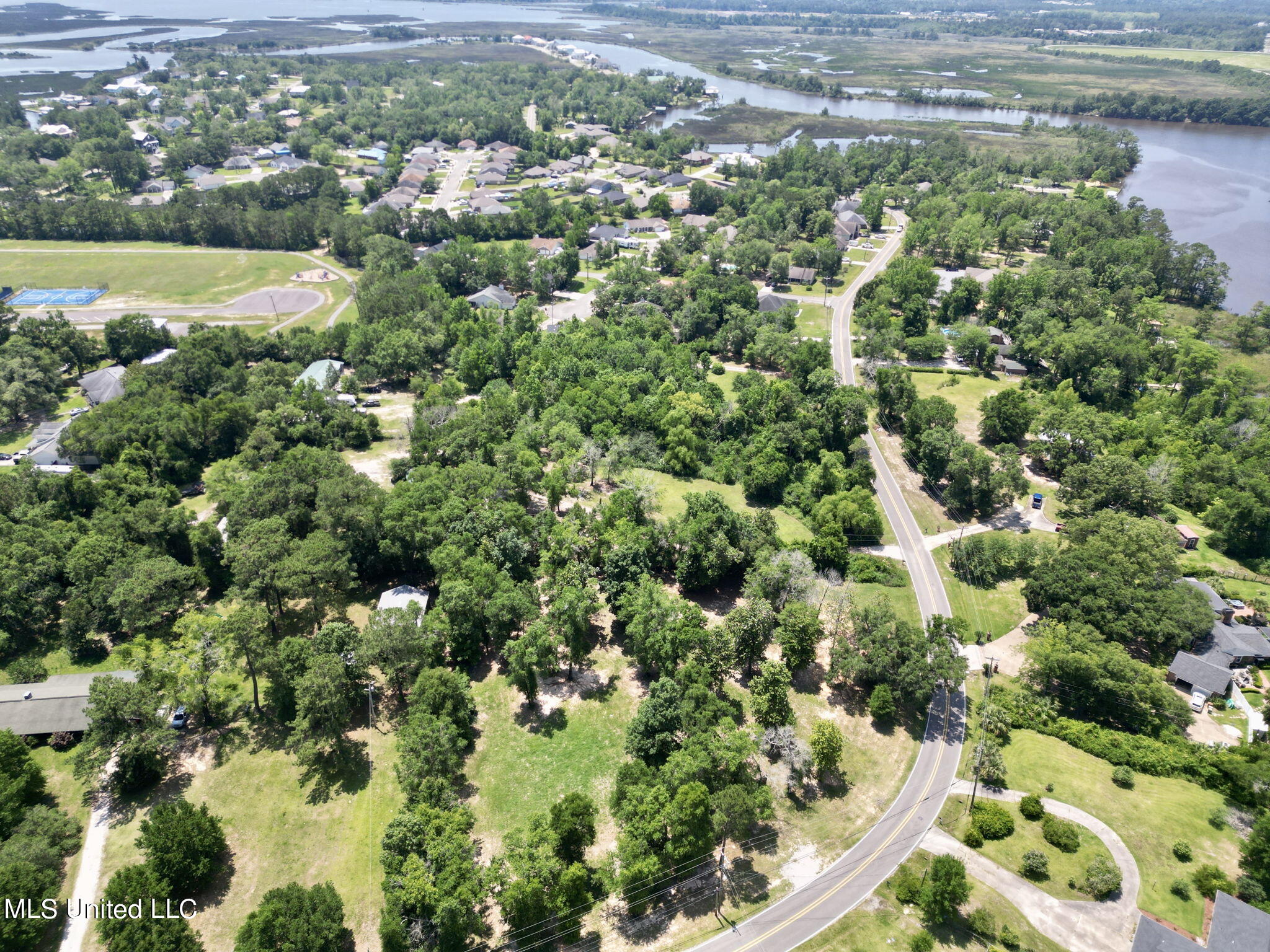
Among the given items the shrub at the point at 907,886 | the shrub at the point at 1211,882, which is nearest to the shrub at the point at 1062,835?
the shrub at the point at 1211,882

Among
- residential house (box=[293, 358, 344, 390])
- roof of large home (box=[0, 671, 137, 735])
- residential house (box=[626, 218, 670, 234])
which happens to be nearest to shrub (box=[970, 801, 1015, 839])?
roof of large home (box=[0, 671, 137, 735])

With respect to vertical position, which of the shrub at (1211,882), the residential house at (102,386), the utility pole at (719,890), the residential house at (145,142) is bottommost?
the utility pole at (719,890)

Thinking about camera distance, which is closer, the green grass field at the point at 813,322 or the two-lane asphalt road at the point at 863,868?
the two-lane asphalt road at the point at 863,868

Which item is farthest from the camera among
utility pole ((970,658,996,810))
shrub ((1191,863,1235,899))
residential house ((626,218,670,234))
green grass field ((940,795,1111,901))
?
residential house ((626,218,670,234))

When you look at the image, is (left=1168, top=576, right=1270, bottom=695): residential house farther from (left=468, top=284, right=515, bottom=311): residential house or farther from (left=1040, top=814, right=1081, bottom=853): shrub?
(left=468, top=284, right=515, bottom=311): residential house

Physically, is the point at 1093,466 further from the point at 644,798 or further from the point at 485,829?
the point at 485,829

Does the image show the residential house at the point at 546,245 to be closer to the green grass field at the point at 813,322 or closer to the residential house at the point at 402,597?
the green grass field at the point at 813,322
